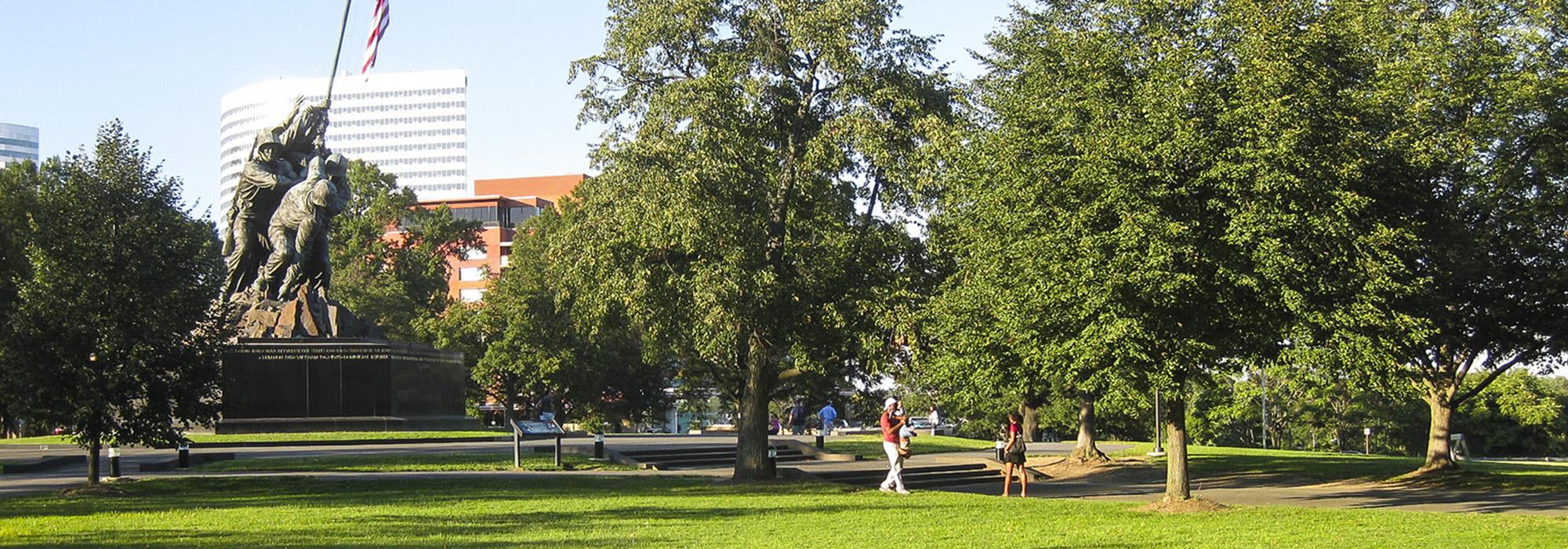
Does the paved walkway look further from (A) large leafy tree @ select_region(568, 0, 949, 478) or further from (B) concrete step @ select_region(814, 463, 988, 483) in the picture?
(A) large leafy tree @ select_region(568, 0, 949, 478)

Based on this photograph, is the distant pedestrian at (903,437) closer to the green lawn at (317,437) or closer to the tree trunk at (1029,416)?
the green lawn at (317,437)

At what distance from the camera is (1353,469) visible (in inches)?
1361

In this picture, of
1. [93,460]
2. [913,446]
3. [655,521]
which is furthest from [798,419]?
[655,521]

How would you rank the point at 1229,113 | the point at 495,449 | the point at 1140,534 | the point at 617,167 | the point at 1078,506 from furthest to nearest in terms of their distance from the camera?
the point at 495,449 < the point at 617,167 < the point at 1078,506 < the point at 1229,113 < the point at 1140,534

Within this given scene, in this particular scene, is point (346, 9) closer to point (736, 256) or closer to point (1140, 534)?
point (736, 256)

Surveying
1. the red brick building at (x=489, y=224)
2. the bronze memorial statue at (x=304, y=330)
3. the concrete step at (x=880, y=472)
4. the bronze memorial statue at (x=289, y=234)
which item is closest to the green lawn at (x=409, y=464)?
the concrete step at (x=880, y=472)

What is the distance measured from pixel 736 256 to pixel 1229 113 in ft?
26.9

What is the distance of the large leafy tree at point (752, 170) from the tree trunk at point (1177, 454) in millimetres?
5383

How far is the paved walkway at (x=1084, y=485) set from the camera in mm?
24109

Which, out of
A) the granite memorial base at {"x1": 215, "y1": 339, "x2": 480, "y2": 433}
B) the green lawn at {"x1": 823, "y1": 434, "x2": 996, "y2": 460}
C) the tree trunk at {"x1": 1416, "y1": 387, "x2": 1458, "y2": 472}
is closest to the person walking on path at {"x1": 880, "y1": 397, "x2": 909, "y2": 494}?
the green lawn at {"x1": 823, "y1": 434, "x2": 996, "y2": 460}

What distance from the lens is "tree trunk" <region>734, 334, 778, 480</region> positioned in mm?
26266

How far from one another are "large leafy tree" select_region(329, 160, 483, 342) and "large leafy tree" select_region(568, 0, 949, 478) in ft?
140

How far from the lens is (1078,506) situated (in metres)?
21.2

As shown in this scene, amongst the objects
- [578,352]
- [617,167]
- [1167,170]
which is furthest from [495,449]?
[578,352]
